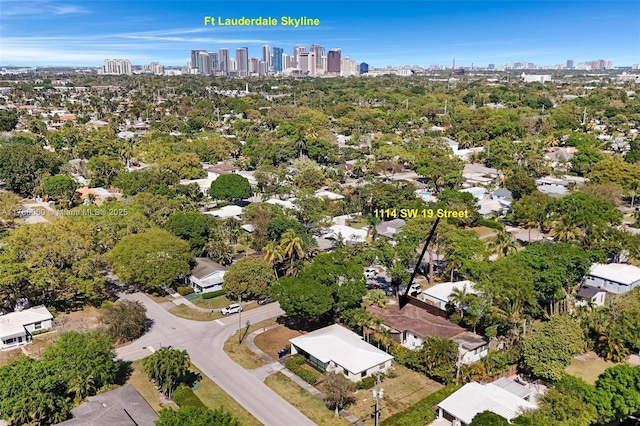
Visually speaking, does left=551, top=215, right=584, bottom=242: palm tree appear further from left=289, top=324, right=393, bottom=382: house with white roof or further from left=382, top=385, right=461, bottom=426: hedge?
left=382, top=385, right=461, bottom=426: hedge

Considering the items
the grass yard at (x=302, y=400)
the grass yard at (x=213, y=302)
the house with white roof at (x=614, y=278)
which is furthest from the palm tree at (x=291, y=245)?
the house with white roof at (x=614, y=278)

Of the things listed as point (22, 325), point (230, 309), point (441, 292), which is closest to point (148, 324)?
point (230, 309)

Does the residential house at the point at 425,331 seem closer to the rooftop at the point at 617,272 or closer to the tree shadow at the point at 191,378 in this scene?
the tree shadow at the point at 191,378

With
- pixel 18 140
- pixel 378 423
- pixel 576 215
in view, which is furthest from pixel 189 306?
pixel 18 140

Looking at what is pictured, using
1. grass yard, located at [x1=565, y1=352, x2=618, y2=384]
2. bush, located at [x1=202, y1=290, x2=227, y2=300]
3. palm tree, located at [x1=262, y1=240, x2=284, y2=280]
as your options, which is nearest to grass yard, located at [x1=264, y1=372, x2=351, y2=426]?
palm tree, located at [x1=262, y1=240, x2=284, y2=280]

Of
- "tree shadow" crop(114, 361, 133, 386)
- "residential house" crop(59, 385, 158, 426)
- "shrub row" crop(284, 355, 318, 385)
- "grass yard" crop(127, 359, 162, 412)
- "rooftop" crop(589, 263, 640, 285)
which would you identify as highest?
"rooftop" crop(589, 263, 640, 285)

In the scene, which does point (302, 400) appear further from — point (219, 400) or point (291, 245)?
point (291, 245)
